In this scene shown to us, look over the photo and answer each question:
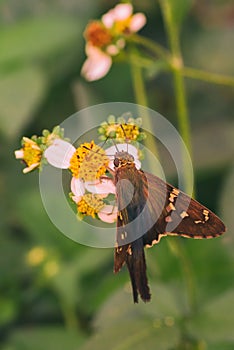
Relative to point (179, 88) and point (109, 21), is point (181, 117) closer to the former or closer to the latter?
point (179, 88)

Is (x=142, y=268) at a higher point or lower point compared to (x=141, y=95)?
lower

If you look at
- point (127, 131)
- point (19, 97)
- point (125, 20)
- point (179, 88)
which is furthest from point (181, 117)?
point (19, 97)

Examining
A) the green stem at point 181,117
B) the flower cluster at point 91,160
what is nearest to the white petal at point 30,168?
the flower cluster at point 91,160

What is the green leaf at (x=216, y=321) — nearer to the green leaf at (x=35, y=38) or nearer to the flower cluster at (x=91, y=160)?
the flower cluster at (x=91, y=160)

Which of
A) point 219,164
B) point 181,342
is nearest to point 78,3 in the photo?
point 219,164

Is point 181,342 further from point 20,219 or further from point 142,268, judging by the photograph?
point 20,219

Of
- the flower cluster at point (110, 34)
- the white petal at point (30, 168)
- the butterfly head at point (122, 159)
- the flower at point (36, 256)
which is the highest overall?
the flower cluster at point (110, 34)
